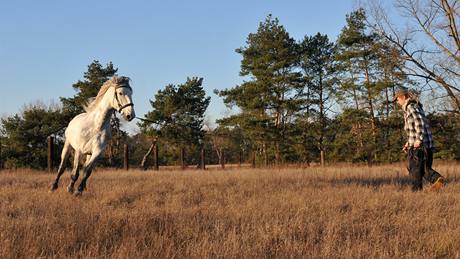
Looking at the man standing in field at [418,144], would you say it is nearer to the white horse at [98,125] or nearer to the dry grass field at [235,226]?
the dry grass field at [235,226]

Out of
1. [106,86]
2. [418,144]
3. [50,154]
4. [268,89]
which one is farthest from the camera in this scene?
[268,89]

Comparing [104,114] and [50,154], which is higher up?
[104,114]

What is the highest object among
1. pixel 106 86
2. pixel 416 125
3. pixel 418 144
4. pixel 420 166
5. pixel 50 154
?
pixel 106 86

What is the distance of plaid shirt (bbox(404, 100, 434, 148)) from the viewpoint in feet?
29.5

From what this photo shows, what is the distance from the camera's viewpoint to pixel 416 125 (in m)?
9.01

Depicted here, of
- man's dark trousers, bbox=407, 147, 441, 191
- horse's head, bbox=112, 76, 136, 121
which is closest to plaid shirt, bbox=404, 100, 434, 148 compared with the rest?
man's dark trousers, bbox=407, 147, 441, 191

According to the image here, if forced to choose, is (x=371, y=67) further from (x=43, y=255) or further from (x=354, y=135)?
(x=43, y=255)

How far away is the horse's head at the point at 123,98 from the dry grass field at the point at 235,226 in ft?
4.66

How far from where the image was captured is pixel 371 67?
1483 inches

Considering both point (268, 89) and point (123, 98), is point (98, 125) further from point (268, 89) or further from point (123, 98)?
point (268, 89)

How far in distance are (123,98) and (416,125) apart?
5.71 m

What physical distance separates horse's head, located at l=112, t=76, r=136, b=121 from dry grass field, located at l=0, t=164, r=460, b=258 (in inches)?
56.0

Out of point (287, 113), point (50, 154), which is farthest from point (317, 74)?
point (50, 154)

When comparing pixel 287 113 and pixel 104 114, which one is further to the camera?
pixel 287 113
